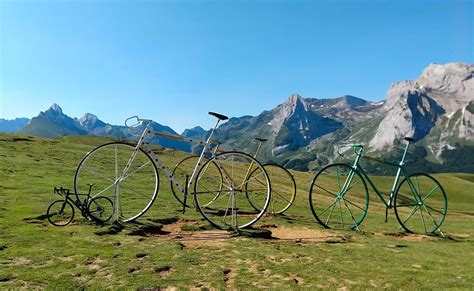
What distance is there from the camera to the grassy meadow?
348 inches

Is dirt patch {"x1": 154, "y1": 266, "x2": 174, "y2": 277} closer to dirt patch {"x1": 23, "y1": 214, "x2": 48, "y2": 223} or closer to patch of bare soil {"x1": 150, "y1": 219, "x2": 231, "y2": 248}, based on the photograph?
patch of bare soil {"x1": 150, "y1": 219, "x2": 231, "y2": 248}

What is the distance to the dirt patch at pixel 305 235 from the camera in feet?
46.5

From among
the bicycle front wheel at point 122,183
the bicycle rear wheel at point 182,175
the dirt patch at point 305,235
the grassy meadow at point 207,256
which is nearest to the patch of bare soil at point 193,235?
the grassy meadow at point 207,256

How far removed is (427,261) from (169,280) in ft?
25.5

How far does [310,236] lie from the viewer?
15.0 m

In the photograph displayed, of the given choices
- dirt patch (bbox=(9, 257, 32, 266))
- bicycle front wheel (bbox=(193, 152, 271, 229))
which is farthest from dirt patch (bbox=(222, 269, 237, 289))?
dirt patch (bbox=(9, 257, 32, 266))

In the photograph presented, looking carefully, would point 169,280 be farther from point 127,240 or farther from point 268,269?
point 127,240

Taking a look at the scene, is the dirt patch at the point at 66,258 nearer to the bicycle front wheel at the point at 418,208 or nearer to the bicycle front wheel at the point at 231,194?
the bicycle front wheel at the point at 231,194

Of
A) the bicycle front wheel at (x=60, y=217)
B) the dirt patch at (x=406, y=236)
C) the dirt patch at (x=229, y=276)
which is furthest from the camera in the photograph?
the dirt patch at (x=406, y=236)

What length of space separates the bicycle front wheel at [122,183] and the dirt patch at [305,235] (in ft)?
18.3

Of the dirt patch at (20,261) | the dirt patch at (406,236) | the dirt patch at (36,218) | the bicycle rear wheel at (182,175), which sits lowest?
the dirt patch at (20,261)

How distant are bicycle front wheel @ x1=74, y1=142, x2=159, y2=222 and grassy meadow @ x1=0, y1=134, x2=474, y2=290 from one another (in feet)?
4.18

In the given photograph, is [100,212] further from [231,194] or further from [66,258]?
[231,194]

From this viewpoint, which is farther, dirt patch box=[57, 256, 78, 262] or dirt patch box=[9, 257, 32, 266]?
dirt patch box=[57, 256, 78, 262]
